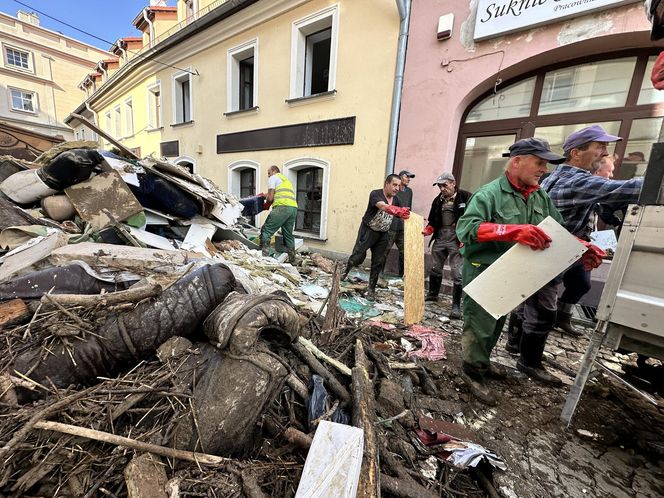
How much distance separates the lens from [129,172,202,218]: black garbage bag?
3869 millimetres

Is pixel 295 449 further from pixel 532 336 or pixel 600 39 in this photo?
pixel 600 39

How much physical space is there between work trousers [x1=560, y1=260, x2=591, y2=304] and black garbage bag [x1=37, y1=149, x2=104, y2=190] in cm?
519

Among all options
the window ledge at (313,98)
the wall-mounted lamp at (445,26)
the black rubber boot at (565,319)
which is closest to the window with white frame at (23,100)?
the window ledge at (313,98)

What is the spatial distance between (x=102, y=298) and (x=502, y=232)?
2.39 meters

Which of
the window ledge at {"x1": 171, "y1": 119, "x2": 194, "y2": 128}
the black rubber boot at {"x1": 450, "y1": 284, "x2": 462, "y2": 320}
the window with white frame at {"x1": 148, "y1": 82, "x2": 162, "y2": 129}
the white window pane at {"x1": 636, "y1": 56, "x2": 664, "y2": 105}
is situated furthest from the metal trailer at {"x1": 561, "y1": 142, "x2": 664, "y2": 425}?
the window with white frame at {"x1": 148, "y1": 82, "x2": 162, "y2": 129}

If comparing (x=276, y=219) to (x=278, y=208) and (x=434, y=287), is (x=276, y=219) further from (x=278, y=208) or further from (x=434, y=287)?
(x=434, y=287)

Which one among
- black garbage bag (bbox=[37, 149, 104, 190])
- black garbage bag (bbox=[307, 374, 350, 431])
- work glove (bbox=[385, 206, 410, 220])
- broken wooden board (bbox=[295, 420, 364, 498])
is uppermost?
black garbage bag (bbox=[37, 149, 104, 190])

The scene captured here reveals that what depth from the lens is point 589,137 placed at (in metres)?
2.16

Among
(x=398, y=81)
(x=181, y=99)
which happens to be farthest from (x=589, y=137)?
(x=181, y=99)

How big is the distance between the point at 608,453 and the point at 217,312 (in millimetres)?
2460

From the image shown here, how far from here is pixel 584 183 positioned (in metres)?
2.11

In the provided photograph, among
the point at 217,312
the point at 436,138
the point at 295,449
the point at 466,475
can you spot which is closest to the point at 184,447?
the point at 295,449

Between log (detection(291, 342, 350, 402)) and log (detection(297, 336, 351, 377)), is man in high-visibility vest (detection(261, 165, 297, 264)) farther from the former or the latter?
log (detection(291, 342, 350, 402))

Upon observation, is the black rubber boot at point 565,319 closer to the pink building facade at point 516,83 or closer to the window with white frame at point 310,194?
the pink building facade at point 516,83
